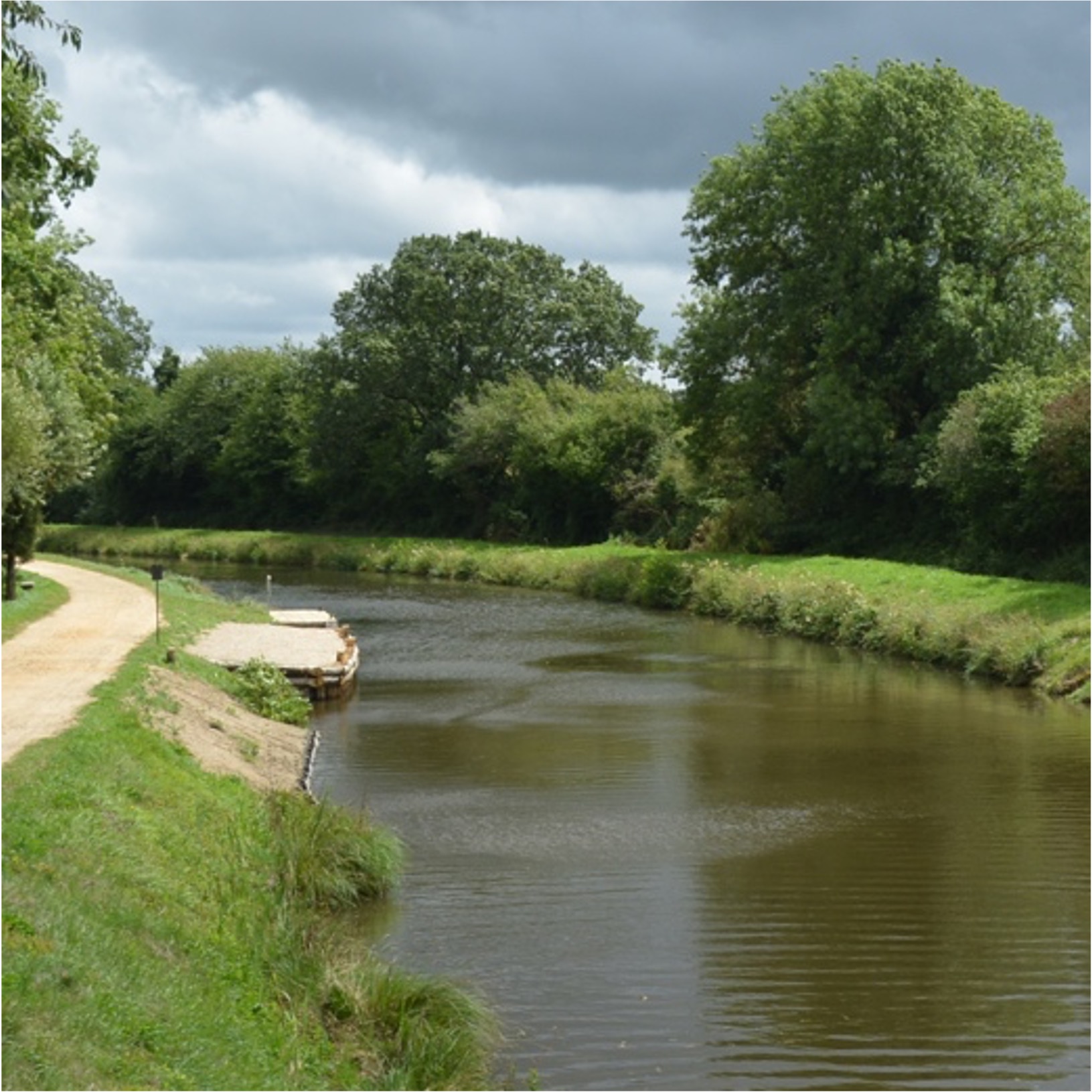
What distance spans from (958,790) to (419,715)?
389 inches

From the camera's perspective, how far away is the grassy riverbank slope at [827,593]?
107 feet

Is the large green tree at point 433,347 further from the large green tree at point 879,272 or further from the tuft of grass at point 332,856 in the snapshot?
the tuft of grass at point 332,856

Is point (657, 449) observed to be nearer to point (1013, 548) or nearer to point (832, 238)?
point (832, 238)

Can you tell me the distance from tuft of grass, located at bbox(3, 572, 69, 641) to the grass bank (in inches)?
532

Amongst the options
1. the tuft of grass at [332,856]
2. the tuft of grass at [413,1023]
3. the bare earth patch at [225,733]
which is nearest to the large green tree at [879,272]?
the bare earth patch at [225,733]

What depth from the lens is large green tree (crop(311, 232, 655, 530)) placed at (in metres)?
80.2

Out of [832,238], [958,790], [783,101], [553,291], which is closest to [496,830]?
[958,790]

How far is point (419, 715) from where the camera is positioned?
94.5ft

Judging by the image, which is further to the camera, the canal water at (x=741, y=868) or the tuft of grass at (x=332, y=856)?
the tuft of grass at (x=332, y=856)

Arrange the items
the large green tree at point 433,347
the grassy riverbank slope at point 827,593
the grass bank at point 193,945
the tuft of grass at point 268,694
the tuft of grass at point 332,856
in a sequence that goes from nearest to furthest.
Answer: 1. the grass bank at point 193,945
2. the tuft of grass at point 332,856
3. the tuft of grass at point 268,694
4. the grassy riverbank slope at point 827,593
5. the large green tree at point 433,347

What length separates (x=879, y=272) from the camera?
165 feet

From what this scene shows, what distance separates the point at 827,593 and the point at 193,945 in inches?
1239

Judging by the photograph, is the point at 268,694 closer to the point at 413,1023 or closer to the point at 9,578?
the point at 9,578

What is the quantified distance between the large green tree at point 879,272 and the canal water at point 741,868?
18002mm
